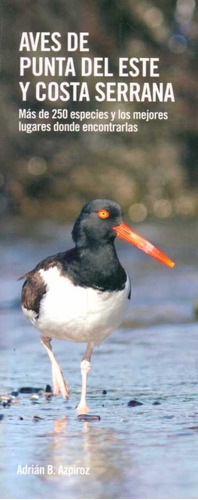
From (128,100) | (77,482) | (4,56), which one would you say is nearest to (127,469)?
(77,482)

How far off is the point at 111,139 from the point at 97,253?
6.64 feet

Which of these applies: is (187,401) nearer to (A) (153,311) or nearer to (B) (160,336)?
(B) (160,336)

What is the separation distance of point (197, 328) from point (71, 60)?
2.14 meters

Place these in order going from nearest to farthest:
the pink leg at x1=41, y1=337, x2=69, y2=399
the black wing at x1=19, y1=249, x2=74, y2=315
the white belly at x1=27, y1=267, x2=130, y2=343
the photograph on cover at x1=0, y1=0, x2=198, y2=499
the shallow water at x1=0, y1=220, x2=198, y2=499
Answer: the shallow water at x1=0, y1=220, x2=198, y2=499
the photograph on cover at x1=0, y1=0, x2=198, y2=499
the white belly at x1=27, y1=267, x2=130, y2=343
the black wing at x1=19, y1=249, x2=74, y2=315
the pink leg at x1=41, y1=337, x2=69, y2=399

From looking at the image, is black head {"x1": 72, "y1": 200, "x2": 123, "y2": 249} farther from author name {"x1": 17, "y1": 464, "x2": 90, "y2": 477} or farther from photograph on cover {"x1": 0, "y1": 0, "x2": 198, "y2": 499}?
author name {"x1": 17, "y1": 464, "x2": 90, "y2": 477}

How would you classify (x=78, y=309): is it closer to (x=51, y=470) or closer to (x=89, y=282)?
(x=89, y=282)

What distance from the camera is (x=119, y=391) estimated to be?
18.3 feet

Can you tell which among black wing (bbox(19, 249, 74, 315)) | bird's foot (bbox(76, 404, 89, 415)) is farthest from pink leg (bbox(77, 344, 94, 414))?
black wing (bbox(19, 249, 74, 315))

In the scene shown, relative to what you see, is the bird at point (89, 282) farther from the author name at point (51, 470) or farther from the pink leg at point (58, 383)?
the author name at point (51, 470)

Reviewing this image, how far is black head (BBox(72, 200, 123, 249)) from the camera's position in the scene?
5.12 metres

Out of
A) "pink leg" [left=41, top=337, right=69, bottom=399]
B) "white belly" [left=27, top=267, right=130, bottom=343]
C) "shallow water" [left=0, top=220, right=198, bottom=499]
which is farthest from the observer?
"pink leg" [left=41, top=337, right=69, bottom=399]

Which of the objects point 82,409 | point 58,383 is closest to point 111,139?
point 58,383

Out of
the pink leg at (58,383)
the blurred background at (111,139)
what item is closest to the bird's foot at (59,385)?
the pink leg at (58,383)

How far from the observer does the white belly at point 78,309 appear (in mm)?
5051
